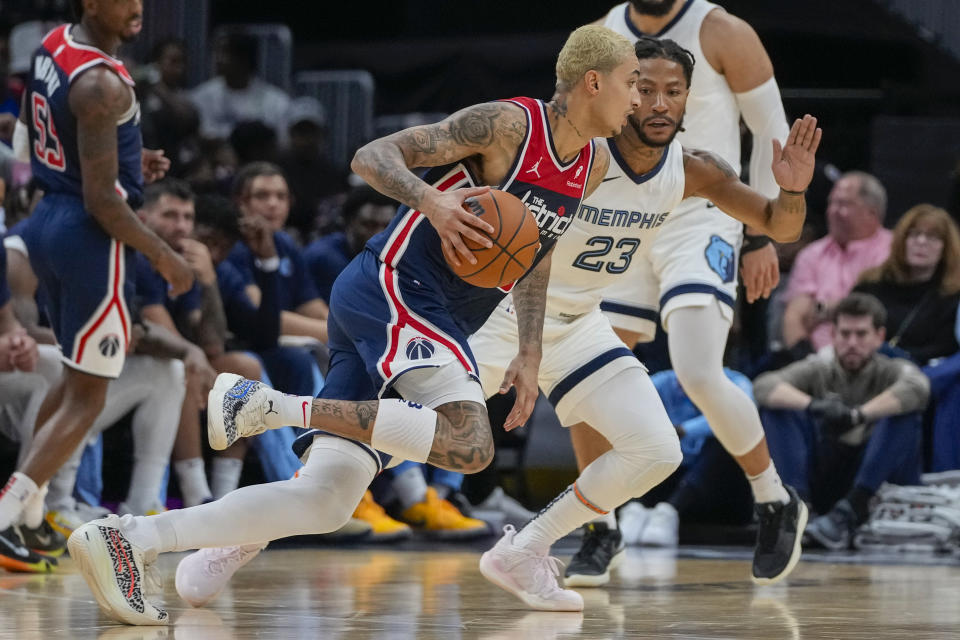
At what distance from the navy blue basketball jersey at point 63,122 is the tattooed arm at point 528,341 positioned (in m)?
2.14

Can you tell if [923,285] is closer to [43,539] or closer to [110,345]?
[110,345]

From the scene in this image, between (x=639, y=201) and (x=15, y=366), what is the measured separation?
3323mm

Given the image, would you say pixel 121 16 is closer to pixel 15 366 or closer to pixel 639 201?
pixel 15 366

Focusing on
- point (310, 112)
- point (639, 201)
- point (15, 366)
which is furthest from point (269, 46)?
point (639, 201)

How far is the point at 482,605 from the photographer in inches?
203

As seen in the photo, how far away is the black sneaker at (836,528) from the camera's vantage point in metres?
8.04

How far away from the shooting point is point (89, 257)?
6.13 metres

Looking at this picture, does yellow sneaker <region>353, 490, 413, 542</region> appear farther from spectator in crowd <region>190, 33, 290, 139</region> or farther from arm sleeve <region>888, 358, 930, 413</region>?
spectator in crowd <region>190, 33, 290, 139</region>

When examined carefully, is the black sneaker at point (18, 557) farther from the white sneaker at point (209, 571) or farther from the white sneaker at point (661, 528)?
the white sneaker at point (661, 528)

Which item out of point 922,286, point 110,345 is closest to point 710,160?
point 110,345

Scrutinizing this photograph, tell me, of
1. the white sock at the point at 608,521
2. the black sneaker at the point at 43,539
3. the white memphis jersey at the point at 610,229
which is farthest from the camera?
the black sneaker at the point at 43,539

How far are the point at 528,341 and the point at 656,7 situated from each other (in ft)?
6.56

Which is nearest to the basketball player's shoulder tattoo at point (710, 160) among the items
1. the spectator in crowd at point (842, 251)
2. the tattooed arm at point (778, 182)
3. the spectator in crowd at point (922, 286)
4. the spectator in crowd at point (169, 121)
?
the tattooed arm at point (778, 182)

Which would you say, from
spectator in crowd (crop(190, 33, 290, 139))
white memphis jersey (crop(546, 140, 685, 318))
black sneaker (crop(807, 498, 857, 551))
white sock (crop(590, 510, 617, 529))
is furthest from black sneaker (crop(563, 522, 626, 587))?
spectator in crowd (crop(190, 33, 290, 139))
